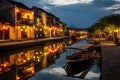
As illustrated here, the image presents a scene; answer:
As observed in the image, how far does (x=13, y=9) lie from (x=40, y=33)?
25186mm

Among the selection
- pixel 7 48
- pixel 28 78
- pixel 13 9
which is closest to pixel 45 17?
pixel 13 9

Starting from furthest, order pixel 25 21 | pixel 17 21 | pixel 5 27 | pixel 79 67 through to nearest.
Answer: pixel 25 21
pixel 17 21
pixel 5 27
pixel 79 67

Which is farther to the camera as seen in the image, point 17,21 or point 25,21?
point 25,21

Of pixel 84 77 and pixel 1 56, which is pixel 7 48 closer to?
pixel 1 56

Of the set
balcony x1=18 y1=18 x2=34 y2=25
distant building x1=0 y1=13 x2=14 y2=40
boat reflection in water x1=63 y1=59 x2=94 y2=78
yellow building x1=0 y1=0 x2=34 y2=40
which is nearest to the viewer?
boat reflection in water x1=63 y1=59 x2=94 y2=78

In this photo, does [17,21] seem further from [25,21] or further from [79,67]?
[79,67]

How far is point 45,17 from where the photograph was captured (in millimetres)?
83875

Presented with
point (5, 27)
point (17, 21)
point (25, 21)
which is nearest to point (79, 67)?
point (5, 27)

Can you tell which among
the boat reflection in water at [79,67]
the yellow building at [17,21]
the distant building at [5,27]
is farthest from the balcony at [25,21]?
the boat reflection in water at [79,67]

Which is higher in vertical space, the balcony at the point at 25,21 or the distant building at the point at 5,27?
the balcony at the point at 25,21

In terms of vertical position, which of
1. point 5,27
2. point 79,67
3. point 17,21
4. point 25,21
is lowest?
point 79,67

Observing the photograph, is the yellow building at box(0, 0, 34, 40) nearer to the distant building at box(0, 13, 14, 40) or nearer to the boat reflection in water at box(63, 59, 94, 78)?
the distant building at box(0, 13, 14, 40)

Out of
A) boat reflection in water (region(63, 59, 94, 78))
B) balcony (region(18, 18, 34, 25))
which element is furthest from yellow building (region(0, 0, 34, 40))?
boat reflection in water (region(63, 59, 94, 78))

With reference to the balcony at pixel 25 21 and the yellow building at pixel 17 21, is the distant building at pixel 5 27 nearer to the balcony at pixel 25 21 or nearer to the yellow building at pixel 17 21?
the yellow building at pixel 17 21
